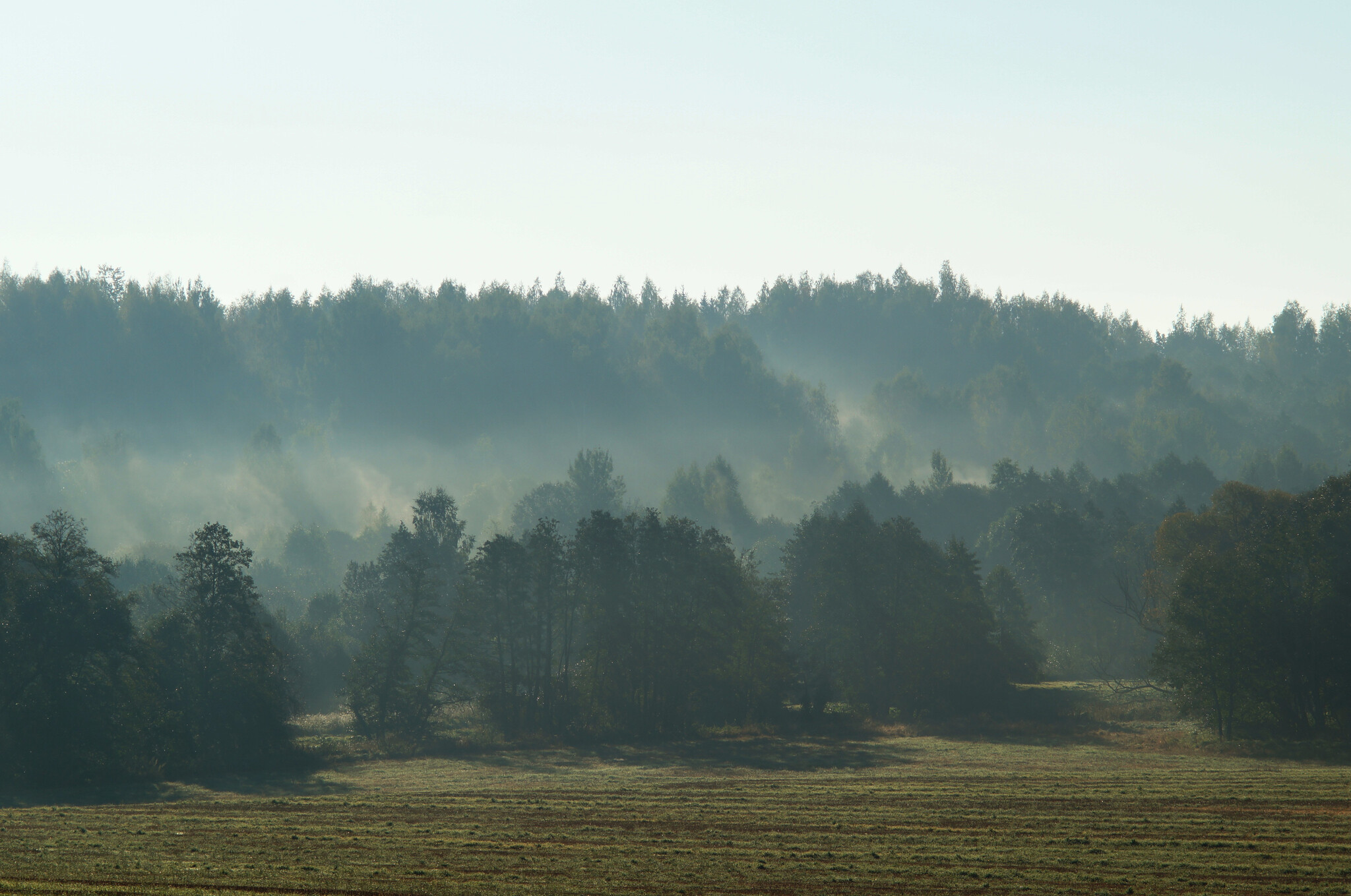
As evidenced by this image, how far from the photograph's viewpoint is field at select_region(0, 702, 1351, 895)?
2616cm

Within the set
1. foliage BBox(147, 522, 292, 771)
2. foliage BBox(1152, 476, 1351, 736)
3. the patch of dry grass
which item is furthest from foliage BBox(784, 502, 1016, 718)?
foliage BBox(147, 522, 292, 771)

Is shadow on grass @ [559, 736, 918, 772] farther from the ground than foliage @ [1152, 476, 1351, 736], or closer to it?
closer to it

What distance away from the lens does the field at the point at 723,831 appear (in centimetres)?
2616

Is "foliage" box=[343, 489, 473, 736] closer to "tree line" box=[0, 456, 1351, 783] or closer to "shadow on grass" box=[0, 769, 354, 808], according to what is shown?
"tree line" box=[0, 456, 1351, 783]

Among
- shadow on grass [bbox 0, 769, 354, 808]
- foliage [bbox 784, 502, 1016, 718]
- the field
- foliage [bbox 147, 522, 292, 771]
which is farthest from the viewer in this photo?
foliage [bbox 784, 502, 1016, 718]

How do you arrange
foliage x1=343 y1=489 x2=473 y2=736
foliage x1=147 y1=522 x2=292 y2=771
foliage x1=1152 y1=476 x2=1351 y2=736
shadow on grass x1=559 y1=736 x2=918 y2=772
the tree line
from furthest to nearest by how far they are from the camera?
foliage x1=343 y1=489 x2=473 y2=736 < foliage x1=1152 y1=476 x2=1351 y2=736 < foliage x1=147 y1=522 x2=292 y2=771 < shadow on grass x1=559 y1=736 x2=918 y2=772 < the tree line

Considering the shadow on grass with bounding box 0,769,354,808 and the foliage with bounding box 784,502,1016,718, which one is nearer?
the shadow on grass with bounding box 0,769,354,808

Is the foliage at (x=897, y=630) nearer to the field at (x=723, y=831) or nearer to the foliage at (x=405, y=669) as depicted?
the field at (x=723, y=831)

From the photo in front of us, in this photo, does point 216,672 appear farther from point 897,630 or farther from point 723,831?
point 897,630

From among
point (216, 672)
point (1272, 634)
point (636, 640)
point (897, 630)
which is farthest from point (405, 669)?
point (1272, 634)

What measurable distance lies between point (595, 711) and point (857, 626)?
2520 centimetres

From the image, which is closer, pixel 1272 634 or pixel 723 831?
pixel 723 831

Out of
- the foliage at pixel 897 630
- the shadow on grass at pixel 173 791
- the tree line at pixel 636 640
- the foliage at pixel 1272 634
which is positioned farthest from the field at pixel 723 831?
the foliage at pixel 897 630

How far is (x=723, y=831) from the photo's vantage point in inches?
1382
